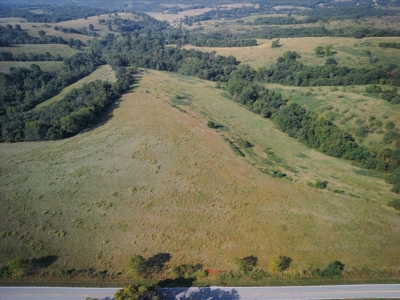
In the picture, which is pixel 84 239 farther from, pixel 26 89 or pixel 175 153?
pixel 26 89

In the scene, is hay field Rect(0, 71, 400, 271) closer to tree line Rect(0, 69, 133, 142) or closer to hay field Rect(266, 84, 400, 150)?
tree line Rect(0, 69, 133, 142)

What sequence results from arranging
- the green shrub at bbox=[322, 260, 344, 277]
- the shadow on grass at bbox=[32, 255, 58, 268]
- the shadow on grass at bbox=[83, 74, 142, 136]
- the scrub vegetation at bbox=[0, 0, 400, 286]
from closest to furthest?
the green shrub at bbox=[322, 260, 344, 277]
the shadow on grass at bbox=[32, 255, 58, 268]
the scrub vegetation at bbox=[0, 0, 400, 286]
the shadow on grass at bbox=[83, 74, 142, 136]

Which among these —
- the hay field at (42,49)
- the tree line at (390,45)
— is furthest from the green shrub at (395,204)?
the hay field at (42,49)

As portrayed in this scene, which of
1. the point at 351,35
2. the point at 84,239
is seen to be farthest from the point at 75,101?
the point at 351,35

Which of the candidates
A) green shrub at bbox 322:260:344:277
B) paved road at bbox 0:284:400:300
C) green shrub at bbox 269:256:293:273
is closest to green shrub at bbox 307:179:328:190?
green shrub at bbox 322:260:344:277

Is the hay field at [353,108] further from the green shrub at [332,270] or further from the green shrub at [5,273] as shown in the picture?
the green shrub at [5,273]
